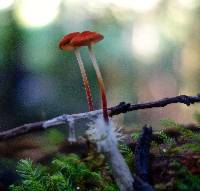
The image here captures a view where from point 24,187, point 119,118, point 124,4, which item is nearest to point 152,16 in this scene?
point 124,4

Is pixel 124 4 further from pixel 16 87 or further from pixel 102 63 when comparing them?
pixel 16 87

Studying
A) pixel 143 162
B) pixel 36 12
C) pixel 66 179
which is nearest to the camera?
pixel 143 162

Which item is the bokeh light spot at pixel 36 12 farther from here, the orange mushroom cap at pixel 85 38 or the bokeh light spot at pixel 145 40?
the orange mushroom cap at pixel 85 38

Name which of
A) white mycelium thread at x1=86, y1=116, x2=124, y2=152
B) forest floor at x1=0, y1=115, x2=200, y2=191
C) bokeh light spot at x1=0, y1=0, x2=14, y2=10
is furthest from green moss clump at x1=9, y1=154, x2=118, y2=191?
bokeh light spot at x1=0, y1=0, x2=14, y2=10

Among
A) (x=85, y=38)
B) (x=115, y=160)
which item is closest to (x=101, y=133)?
(x=115, y=160)

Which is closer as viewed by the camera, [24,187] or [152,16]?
[24,187]

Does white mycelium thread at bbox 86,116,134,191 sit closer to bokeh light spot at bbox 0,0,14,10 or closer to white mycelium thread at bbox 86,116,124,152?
white mycelium thread at bbox 86,116,124,152

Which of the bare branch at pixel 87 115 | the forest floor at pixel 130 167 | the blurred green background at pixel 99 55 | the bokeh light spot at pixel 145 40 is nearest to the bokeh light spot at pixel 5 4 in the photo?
the blurred green background at pixel 99 55

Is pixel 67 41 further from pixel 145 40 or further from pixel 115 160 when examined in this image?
pixel 145 40
